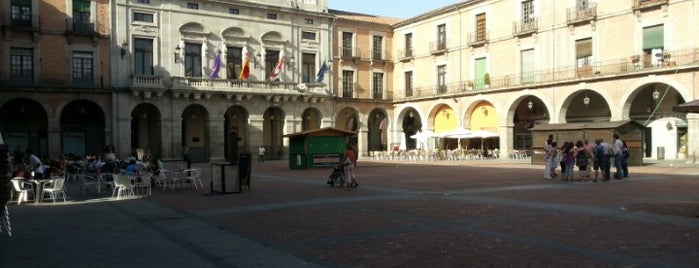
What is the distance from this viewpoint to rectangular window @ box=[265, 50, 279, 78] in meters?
40.0

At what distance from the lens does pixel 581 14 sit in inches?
A: 1280

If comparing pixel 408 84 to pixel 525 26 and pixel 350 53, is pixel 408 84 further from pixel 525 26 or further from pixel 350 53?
pixel 525 26

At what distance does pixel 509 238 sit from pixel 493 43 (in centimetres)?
3173

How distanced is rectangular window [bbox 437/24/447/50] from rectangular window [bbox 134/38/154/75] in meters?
20.2

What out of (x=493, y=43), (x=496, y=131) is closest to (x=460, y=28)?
(x=493, y=43)

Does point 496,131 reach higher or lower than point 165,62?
lower

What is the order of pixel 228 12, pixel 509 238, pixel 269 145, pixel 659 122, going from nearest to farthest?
1. pixel 509 238
2. pixel 659 122
3. pixel 228 12
4. pixel 269 145

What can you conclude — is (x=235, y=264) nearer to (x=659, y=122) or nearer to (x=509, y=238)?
(x=509, y=238)

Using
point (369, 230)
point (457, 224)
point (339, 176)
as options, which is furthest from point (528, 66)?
point (369, 230)

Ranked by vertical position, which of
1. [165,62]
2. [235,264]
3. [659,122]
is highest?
[165,62]

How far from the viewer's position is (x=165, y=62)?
118 ft

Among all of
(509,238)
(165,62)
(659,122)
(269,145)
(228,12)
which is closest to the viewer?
(509,238)

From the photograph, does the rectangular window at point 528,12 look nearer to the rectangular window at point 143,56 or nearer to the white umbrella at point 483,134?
the white umbrella at point 483,134

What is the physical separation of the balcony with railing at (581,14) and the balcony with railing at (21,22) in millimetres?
30849
